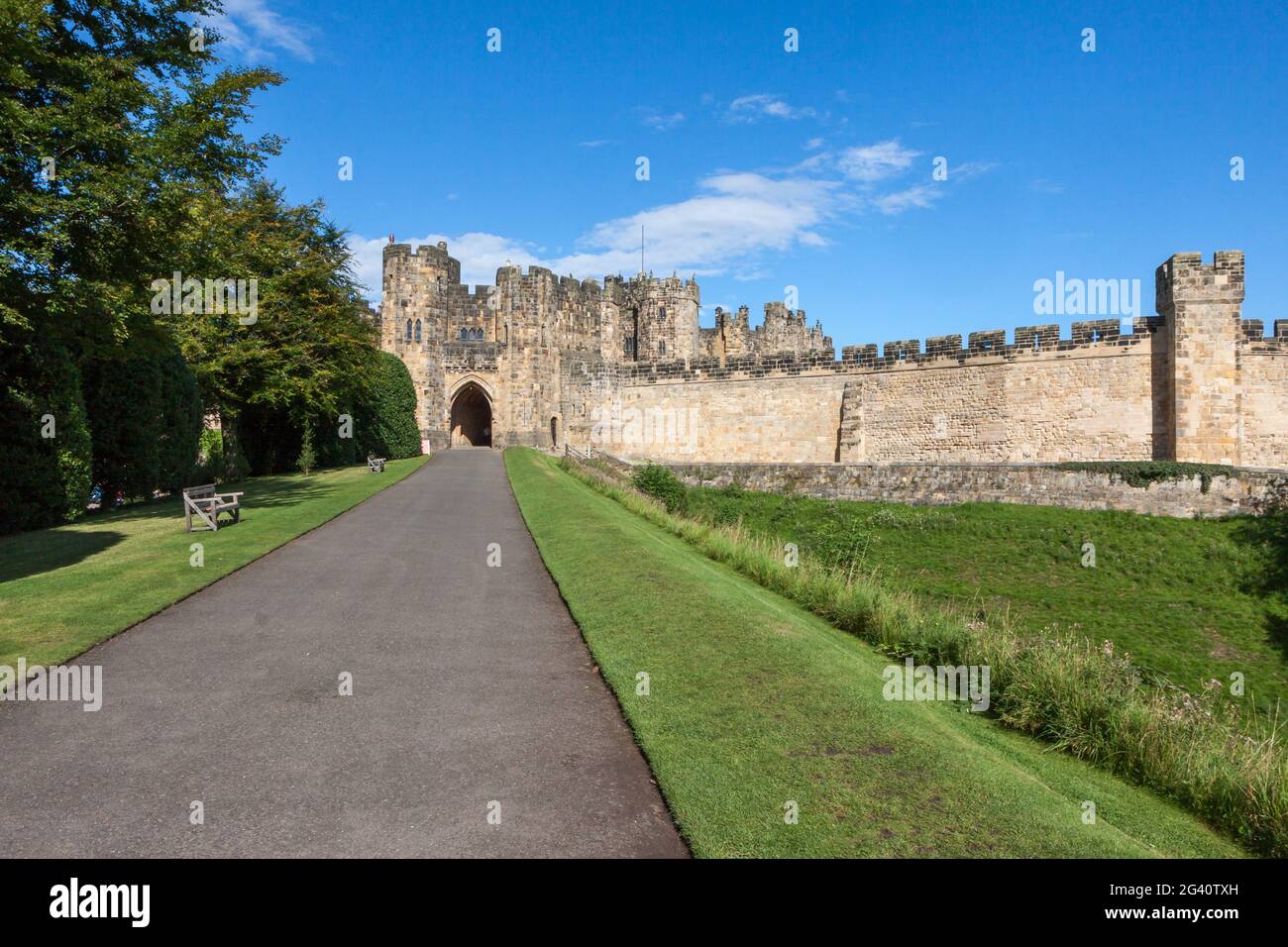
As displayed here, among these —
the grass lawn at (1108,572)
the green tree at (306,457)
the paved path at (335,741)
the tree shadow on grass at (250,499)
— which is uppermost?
the green tree at (306,457)

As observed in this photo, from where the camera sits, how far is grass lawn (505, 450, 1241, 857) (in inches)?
179

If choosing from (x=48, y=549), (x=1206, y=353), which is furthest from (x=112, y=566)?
(x=1206, y=353)

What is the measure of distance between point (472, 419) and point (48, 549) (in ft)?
154

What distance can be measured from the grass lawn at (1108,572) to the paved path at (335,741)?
9.26m

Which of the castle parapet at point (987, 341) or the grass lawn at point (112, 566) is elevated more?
the castle parapet at point (987, 341)

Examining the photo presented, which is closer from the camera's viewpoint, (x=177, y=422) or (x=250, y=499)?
(x=250, y=499)

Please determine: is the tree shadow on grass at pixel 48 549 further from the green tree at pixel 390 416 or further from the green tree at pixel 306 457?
the green tree at pixel 390 416

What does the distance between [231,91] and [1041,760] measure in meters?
21.0

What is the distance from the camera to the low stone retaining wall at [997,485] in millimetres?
20656

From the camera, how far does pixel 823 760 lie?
548 cm

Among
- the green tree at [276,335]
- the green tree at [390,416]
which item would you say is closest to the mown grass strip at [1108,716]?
the green tree at [276,335]

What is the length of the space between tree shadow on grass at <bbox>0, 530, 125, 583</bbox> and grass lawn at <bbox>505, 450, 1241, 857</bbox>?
843 centimetres

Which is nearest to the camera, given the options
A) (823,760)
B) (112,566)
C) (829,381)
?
(823,760)

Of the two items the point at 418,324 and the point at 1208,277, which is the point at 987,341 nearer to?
the point at 1208,277
